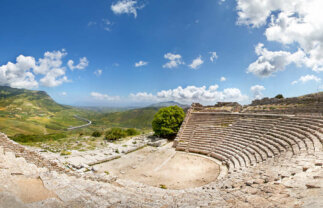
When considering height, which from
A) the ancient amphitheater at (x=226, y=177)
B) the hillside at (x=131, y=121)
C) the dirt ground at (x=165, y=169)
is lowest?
the hillside at (x=131, y=121)

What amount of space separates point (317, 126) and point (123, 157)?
58.8 ft

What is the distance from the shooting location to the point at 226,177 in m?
10.4

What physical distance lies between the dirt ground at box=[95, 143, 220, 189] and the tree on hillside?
608cm

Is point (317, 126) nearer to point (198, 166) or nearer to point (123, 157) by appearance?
point (198, 166)

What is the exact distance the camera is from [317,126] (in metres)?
11.6

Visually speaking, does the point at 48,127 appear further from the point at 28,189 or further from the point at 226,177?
the point at 226,177

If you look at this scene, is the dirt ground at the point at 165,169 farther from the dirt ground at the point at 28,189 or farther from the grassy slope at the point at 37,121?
the grassy slope at the point at 37,121

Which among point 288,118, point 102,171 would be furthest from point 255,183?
point 288,118

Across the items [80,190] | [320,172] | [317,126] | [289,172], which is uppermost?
[317,126]

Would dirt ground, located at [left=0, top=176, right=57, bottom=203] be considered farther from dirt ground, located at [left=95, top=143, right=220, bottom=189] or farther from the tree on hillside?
the tree on hillside

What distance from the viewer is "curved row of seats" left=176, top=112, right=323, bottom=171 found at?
441 inches

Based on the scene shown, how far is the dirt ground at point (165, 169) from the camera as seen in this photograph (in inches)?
483

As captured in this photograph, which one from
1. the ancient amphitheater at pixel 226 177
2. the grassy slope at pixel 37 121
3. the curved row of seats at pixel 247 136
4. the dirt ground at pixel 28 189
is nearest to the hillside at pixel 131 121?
the grassy slope at pixel 37 121

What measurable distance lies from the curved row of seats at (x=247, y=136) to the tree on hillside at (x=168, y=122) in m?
1.89
